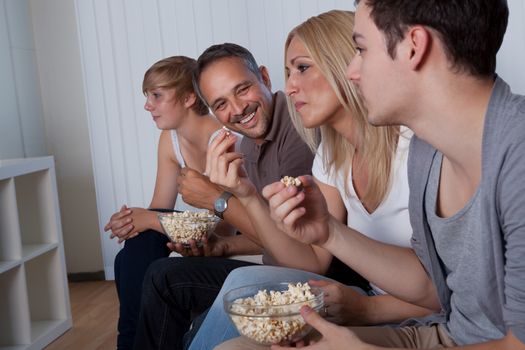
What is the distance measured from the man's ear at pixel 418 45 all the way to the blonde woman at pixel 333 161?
550mm

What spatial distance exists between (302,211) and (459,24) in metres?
0.48

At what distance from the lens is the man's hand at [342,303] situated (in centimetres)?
146

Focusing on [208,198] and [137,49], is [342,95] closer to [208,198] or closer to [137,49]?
[208,198]

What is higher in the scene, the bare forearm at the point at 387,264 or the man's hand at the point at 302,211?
the man's hand at the point at 302,211

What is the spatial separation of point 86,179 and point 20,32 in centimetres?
91

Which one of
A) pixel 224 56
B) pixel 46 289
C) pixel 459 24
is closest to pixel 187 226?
pixel 224 56

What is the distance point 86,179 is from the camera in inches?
163

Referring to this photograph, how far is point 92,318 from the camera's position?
3.42 m

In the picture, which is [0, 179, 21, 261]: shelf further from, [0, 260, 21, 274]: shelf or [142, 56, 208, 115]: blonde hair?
[142, 56, 208, 115]: blonde hair

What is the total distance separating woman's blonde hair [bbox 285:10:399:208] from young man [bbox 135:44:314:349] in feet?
1.18

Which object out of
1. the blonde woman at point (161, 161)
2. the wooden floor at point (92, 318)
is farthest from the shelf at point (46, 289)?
the blonde woman at point (161, 161)

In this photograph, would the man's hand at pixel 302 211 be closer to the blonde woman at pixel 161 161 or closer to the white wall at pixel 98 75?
the blonde woman at pixel 161 161

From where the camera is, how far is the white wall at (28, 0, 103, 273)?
4.05m

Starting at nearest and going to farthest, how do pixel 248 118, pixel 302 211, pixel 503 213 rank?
pixel 503 213
pixel 302 211
pixel 248 118
